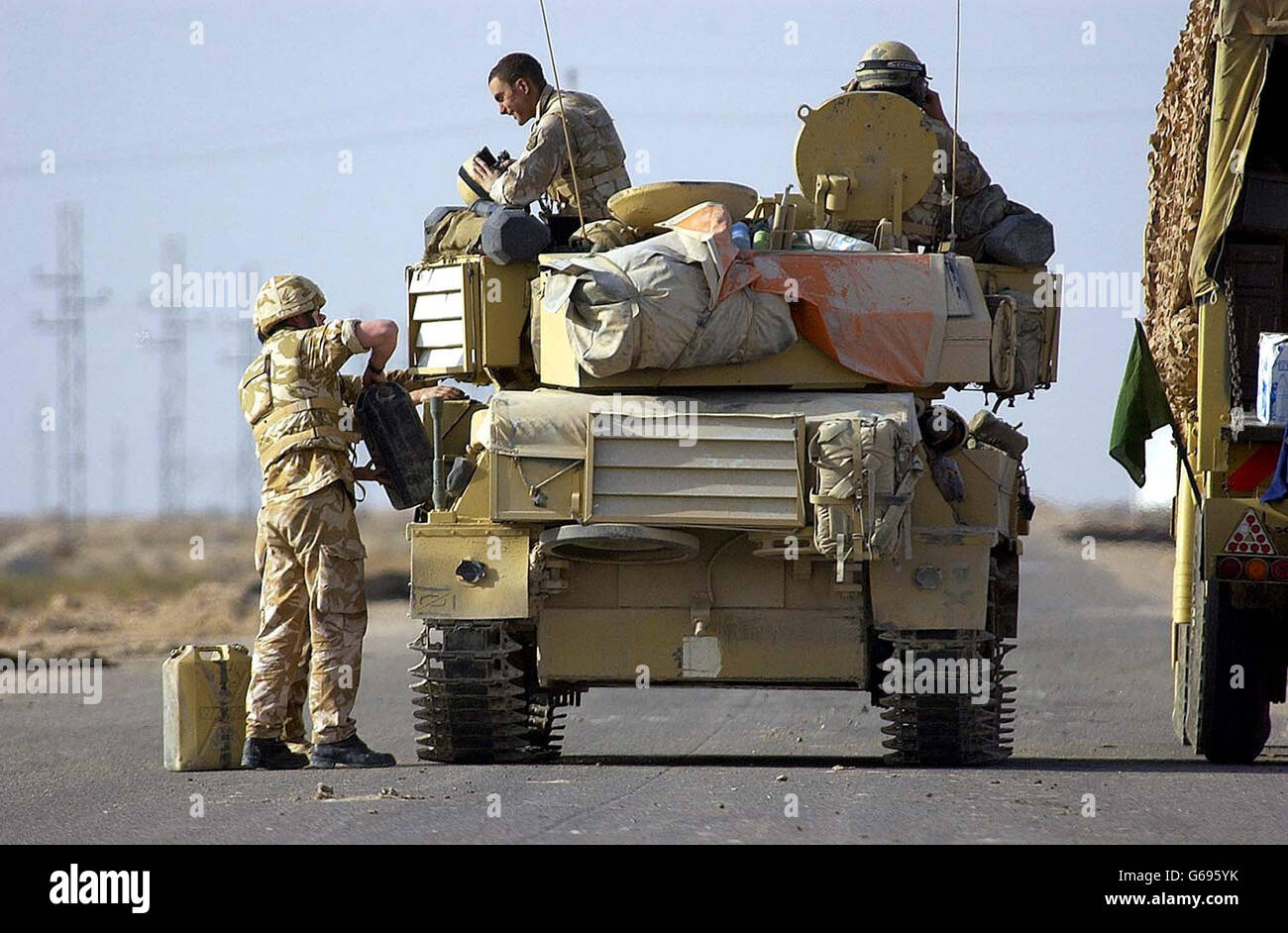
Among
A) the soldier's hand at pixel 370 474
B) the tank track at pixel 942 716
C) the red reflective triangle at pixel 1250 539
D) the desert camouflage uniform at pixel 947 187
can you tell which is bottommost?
the tank track at pixel 942 716

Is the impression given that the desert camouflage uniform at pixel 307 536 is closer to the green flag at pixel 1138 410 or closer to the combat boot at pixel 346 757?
the combat boot at pixel 346 757

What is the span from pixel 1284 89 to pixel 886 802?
578 centimetres

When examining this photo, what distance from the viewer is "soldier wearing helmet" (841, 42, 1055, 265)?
1204 cm

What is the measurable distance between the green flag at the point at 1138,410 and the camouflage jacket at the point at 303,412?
14.2ft

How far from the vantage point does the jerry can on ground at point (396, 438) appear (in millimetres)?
10727

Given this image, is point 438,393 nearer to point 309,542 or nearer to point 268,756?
point 309,542

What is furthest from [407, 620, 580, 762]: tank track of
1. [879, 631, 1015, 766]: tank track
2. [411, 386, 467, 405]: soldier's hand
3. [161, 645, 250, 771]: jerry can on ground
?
[879, 631, 1015, 766]: tank track

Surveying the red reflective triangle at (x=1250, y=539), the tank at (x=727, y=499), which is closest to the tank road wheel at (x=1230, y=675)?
the red reflective triangle at (x=1250, y=539)

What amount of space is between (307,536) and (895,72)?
4678 millimetres

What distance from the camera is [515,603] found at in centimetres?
1047

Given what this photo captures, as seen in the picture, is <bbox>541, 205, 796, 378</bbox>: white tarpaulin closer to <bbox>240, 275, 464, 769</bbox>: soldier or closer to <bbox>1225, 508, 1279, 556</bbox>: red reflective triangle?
<bbox>240, 275, 464, 769</bbox>: soldier

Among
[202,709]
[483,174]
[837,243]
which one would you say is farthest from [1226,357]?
[202,709]

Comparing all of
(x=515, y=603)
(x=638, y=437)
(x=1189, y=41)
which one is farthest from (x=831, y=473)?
(x=1189, y=41)
